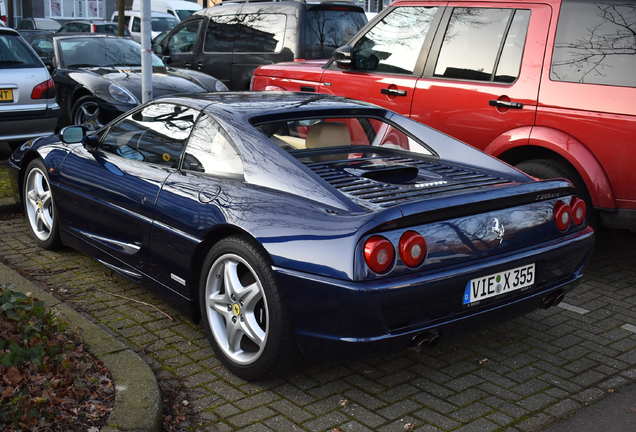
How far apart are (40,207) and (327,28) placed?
6.42 meters

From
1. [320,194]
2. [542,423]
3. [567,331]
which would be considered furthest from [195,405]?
[567,331]

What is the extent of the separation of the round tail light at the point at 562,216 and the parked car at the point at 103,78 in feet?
22.1

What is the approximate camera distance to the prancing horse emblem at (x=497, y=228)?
398 cm

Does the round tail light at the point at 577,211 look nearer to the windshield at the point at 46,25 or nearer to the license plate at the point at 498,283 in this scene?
the license plate at the point at 498,283

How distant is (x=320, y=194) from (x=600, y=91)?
2.70m

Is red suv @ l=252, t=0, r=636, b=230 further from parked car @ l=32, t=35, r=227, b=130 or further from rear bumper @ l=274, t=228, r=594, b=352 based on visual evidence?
parked car @ l=32, t=35, r=227, b=130

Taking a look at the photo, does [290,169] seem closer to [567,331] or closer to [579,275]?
[579,275]

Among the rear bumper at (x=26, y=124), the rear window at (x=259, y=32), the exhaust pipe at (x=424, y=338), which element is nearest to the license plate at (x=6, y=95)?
the rear bumper at (x=26, y=124)

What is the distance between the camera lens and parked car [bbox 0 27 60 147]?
894 cm

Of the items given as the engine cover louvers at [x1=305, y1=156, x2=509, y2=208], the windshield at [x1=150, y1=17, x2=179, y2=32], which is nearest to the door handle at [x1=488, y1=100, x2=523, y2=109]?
the engine cover louvers at [x1=305, y1=156, x2=509, y2=208]

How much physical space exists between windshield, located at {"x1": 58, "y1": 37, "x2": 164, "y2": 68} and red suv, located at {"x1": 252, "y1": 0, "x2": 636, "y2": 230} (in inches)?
202

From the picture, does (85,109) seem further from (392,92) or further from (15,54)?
(392,92)

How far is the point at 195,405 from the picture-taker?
12.7ft

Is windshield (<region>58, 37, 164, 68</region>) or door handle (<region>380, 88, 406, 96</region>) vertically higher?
door handle (<region>380, 88, 406, 96</region>)
